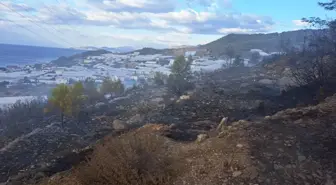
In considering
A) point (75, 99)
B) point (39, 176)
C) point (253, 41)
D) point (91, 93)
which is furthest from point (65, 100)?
point (253, 41)

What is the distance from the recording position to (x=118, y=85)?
4838cm

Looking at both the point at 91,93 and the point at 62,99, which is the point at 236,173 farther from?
the point at 91,93

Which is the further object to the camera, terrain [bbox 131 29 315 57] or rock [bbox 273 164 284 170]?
terrain [bbox 131 29 315 57]

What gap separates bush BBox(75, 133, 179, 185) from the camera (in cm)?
577

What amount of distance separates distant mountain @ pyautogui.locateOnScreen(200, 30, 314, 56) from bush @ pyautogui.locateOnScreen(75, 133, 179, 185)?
321 ft

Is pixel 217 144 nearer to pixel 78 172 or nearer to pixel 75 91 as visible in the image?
pixel 78 172

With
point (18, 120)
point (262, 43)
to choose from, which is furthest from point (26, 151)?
point (262, 43)

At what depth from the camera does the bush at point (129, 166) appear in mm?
5766

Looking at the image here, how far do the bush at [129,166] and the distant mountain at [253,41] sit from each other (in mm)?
97892

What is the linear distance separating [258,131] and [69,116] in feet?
78.5

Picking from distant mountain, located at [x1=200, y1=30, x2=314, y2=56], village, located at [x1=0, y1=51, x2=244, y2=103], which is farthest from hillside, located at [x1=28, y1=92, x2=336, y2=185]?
distant mountain, located at [x1=200, y1=30, x2=314, y2=56]

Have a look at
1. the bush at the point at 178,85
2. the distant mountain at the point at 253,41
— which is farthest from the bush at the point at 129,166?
the distant mountain at the point at 253,41

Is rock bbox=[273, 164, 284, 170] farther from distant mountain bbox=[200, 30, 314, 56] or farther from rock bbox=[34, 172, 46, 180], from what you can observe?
distant mountain bbox=[200, 30, 314, 56]

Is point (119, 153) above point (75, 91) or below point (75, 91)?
above
